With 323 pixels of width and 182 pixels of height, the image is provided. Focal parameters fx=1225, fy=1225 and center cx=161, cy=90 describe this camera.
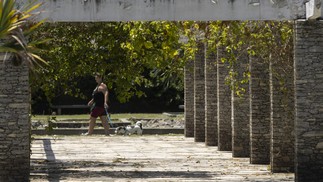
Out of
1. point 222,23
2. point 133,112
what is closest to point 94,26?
point 222,23

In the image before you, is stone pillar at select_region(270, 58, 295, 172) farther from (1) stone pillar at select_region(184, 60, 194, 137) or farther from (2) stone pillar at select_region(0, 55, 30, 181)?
(1) stone pillar at select_region(184, 60, 194, 137)

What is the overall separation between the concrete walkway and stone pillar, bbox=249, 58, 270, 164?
1.21ft

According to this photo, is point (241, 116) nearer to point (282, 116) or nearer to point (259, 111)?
point (259, 111)

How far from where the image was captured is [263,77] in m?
26.2

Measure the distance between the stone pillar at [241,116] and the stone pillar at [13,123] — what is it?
7.05 meters

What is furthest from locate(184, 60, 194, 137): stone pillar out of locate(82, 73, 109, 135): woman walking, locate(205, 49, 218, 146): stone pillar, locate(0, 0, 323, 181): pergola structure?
locate(0, 0, 323, 181): pergola structure

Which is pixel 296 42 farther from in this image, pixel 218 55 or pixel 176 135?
pixel 176 135

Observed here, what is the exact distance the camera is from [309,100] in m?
22.3

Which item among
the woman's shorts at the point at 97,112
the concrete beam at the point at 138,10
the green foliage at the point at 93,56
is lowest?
the woman's shorts at the point at 97,112

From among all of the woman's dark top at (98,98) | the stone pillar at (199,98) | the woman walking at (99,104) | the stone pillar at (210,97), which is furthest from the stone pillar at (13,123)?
the woman's dark top at (98,98)

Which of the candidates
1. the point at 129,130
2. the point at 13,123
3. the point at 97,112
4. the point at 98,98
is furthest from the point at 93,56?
the point at 129,130

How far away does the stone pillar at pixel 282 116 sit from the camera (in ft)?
80.0

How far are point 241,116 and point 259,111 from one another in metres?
2.18

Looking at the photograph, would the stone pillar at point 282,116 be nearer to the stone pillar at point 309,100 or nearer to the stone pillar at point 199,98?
the stone pillar at point 309,100
